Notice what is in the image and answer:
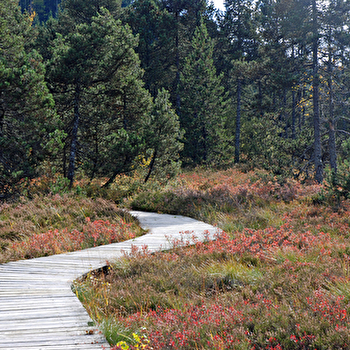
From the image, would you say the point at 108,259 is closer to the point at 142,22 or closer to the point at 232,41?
the point at 142,22

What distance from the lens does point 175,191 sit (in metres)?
12.9

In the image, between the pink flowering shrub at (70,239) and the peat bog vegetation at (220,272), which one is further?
the pink flowering shrub at (70,239)

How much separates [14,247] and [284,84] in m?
14.2

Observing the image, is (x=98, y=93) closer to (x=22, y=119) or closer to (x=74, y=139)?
(x=74, y=139)

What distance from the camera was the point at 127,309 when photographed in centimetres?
456

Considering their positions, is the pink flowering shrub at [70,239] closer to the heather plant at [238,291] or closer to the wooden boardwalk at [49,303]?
the wooden boardwalk at [49,303]

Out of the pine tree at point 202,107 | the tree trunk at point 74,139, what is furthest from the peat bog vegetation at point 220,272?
the pine tree at point 202,107

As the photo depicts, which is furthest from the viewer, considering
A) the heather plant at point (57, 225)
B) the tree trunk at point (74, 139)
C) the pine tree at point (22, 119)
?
the tree trunk at point (74, 139)

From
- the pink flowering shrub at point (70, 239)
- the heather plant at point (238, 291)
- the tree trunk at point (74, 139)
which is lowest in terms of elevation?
the pink flowering shrub at point (70, 239)

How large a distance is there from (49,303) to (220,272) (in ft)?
9.14

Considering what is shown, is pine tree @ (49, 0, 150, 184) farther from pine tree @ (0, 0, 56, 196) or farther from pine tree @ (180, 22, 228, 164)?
pine tree @ (180, 22, 228, 164)

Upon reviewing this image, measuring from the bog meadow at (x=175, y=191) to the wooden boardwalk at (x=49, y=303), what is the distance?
0.26 meters

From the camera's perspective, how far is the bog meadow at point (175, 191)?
148 inches

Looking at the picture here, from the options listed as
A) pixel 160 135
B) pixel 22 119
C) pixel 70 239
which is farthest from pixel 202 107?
pixel 70 239
